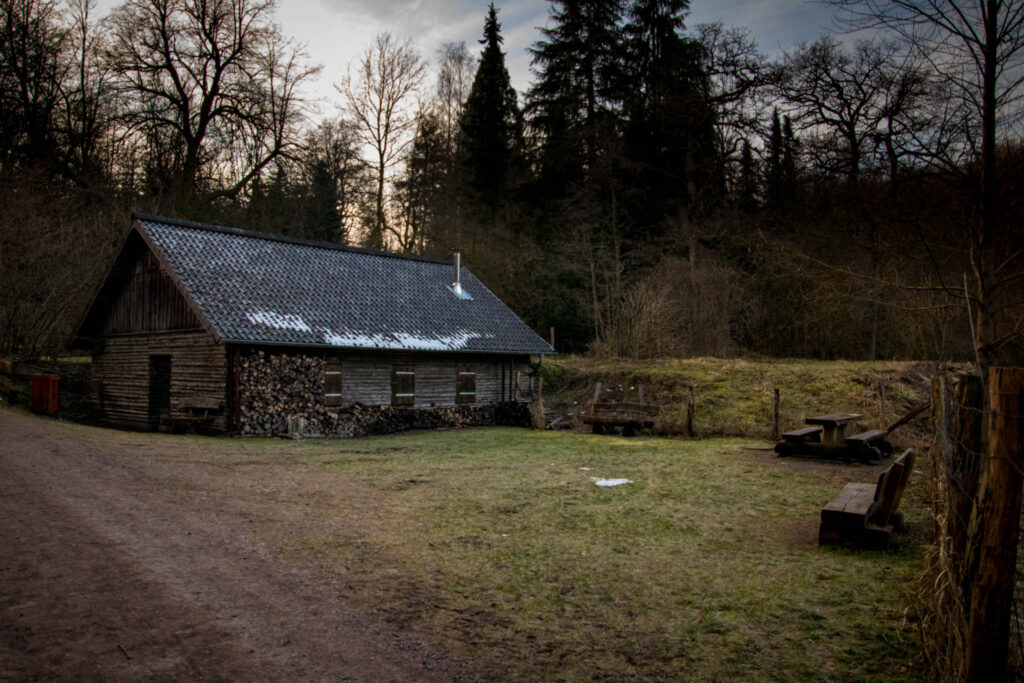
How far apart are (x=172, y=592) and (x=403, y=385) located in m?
16.1

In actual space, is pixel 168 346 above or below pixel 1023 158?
below

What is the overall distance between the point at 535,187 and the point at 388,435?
2200cm

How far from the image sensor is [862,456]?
43.1 ft

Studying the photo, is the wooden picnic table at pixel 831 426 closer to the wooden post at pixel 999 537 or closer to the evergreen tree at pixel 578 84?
the wooden post at pixel 999 537

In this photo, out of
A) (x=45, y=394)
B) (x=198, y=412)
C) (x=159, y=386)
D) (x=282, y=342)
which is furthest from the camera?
(x=159, y=386)

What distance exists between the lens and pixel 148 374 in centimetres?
2000

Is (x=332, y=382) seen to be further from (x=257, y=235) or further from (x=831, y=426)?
(x=831, y=426)

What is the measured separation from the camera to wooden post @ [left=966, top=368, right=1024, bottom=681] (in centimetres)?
341

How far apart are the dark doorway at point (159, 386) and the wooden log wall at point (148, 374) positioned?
136 millimetres

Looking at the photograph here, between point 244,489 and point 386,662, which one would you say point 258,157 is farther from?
point 386,662

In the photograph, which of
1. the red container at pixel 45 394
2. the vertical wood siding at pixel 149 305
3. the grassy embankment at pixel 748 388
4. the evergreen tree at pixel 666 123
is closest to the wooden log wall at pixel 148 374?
the vertical wood siding at pixel 149 305

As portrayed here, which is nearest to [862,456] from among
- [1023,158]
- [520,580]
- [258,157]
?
[1023,158]

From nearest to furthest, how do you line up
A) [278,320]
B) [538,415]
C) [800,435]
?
1. [800,435]
2. [278,320]
3. [538,415]

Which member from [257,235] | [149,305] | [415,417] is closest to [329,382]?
[415,417]
